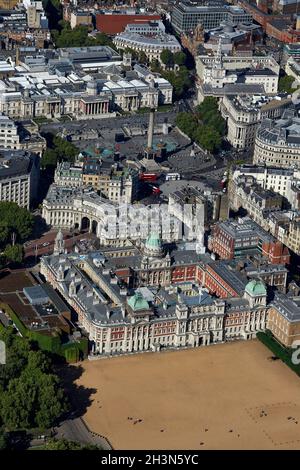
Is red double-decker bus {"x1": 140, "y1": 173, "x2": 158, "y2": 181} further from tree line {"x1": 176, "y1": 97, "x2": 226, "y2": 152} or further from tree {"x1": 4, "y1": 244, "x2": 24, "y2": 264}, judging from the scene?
tree {"x1": 4, "y1": 244, "x2": 24, "y2": 264}

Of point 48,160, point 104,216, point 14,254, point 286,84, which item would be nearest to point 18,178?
point 104,216

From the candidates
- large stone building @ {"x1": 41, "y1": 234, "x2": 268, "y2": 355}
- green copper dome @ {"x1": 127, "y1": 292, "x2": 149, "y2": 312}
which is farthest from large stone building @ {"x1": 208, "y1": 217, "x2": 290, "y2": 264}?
green copper dome @ {"x1": 127, "y1": 292, "x2": 149, "y2": 312}

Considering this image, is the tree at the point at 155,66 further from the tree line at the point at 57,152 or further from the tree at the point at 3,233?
the tree at the point at 3,233

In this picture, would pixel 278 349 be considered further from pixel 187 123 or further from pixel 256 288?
pixel 187 123

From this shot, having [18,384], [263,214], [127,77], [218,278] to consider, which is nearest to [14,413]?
[18,384]

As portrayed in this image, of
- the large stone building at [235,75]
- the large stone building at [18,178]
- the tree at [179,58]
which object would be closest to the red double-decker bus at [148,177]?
the large stone building at [18,178]
